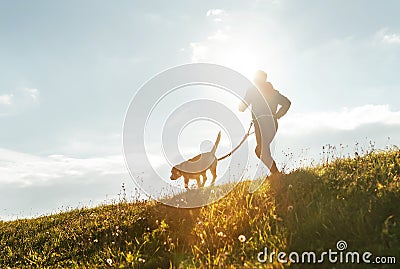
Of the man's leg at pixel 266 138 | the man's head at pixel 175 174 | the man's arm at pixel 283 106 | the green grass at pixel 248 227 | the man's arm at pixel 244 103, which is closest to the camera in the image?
the green grass at pixel 248 227

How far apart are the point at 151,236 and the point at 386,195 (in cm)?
505

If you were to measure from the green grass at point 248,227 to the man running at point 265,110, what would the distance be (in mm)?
1000

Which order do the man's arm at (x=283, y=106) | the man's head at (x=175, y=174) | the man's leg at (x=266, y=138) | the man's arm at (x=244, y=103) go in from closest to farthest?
1. the man's leg at (x=266, y=138)
2. the man's arm at (x=283, y=106)
3. the man's arm at (x=244, y=103)
4. the man's head at (x=175, y=174)

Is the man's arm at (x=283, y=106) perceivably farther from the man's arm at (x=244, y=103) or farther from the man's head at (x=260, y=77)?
the man's arm at (x=244, y=103)

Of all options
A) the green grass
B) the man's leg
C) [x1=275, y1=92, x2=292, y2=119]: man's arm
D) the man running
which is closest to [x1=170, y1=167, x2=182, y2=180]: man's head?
the green grass

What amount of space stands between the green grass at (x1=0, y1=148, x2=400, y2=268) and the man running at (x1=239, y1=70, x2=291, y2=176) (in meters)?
1.00

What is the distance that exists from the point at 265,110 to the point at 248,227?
428 cm

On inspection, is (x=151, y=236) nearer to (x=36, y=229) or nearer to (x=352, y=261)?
(x=352, y=261)

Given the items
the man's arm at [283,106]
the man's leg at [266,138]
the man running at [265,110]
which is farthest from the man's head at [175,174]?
the man's arm at [283,106]

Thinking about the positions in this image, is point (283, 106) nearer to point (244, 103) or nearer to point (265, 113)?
point (265, 113)

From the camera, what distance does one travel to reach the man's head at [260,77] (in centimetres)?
1143

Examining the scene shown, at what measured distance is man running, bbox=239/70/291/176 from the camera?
11109 mm

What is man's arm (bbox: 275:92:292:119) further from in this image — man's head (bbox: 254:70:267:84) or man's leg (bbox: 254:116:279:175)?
man's head (bbox: 254:70:267:84)

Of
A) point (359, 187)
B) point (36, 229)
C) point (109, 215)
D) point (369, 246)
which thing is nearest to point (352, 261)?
point (369, 246)
